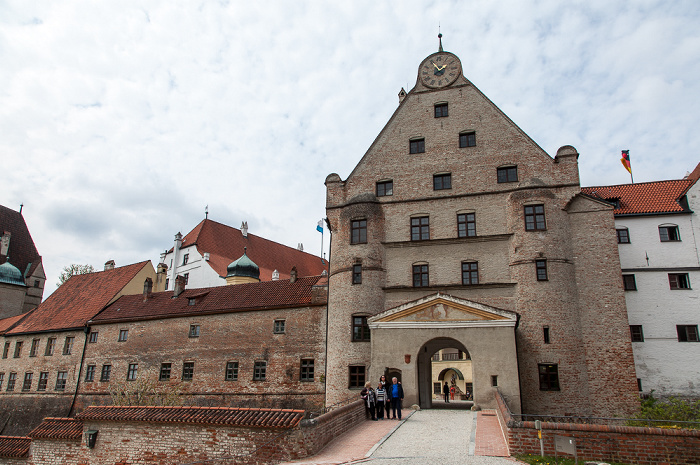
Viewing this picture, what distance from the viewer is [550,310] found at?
25266 mm

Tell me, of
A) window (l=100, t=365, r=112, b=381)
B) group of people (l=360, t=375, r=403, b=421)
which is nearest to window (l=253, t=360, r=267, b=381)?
window (l=100, t=365, r=112, b=381)

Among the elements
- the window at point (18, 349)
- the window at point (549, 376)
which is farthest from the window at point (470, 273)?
the window at point (18, 349)

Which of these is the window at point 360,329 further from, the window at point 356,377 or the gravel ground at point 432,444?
the gravel ground at point 432,444

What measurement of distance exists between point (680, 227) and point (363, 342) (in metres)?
18.4

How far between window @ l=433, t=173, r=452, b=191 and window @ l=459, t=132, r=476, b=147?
2000mm

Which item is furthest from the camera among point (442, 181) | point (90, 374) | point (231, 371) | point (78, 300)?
point (78, 300)

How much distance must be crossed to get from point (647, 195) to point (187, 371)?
2976 cm

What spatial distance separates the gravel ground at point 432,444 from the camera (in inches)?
494

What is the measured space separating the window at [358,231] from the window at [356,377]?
6872 millimetres

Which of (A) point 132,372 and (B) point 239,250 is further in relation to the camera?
(B) point 239,250

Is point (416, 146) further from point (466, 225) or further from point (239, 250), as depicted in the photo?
point (239, 250)

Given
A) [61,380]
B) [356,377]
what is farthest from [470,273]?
[61,380]

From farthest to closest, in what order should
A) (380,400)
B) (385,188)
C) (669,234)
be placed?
(385,188) < (669,234) < (380,400)

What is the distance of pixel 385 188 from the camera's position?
99.7 ft
